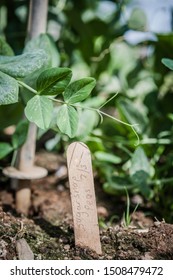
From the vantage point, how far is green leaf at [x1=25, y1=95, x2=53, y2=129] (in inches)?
31.1

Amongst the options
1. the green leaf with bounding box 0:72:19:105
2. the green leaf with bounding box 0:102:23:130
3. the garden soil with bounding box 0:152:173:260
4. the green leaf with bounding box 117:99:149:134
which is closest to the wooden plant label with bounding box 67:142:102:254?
the garden soil with bounding box 0:152:173:260

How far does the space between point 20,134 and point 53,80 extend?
0.78 ft

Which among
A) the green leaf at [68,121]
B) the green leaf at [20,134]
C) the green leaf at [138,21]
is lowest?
the green leaf at [20,134]

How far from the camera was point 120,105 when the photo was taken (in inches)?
46.9

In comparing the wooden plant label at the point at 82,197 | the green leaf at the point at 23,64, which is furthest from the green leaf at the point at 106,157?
the green leaf at the point at 23,64

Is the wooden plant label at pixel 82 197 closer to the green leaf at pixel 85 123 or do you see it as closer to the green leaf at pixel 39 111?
the green leaf at pixel 39 111

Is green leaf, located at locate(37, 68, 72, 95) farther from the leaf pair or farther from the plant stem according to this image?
the plant stem

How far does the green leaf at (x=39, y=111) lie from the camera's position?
79 cm

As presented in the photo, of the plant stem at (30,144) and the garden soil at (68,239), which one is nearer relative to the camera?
the garden soil at (68,239)

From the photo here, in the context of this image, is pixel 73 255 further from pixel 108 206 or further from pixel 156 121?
pixel 156 121

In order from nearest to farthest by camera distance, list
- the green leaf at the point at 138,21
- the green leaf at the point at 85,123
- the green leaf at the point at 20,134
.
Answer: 1. the green leaf at the point at 20,134
2. the green leaf at the point at 85,123
3. the green leaf at the point at 138,21

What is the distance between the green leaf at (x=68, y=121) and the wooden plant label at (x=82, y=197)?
43mm

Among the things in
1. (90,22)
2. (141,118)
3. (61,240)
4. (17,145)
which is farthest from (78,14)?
(61,240)

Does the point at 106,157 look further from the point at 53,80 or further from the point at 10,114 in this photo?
the point at 53,80
